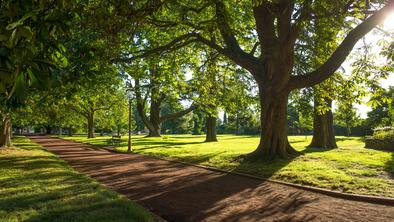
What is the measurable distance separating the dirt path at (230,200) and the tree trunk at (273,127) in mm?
Answer: 3322

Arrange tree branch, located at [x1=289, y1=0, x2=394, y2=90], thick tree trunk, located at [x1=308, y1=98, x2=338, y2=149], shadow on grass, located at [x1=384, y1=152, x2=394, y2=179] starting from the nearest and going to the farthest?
shadow on grass, located at [x1=384, y1=152, x2=394, y2=179]
tree branch, located at [x1=289, y1=0, x2=394, y2=90]
thick tree trunk, located at [x1=308, y1=98, x2=338, y2=149]

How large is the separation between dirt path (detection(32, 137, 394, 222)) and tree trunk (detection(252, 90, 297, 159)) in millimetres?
3322

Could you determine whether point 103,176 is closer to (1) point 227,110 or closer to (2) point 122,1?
(2) point 122,1

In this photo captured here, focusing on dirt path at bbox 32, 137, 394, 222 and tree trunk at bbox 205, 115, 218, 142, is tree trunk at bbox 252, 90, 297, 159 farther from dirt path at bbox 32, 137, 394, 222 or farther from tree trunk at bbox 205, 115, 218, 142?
tree trunk at bbox 205, 115, 218, 142

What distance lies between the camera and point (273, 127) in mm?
14500

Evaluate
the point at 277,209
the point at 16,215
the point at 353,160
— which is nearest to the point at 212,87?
the point at 353,160

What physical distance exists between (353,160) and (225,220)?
A: 9158mm

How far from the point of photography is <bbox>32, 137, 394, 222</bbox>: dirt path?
679 cm

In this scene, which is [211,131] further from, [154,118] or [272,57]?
[272,57]

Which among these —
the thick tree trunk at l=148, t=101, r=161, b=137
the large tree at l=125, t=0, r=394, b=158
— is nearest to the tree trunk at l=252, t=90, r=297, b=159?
the large tree at l=125, t=0, r=394, b=158

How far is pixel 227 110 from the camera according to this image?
2152 centimetres

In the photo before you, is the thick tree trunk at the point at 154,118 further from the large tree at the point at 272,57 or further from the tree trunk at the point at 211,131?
the large tree at the point at 272,57

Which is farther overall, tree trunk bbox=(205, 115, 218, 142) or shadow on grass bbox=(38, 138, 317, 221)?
tree trunk bbox=(205, 115, 218, 142)

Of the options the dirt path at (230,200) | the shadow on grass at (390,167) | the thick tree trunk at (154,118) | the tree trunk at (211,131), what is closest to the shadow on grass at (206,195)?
the dirt path at (230,200)
